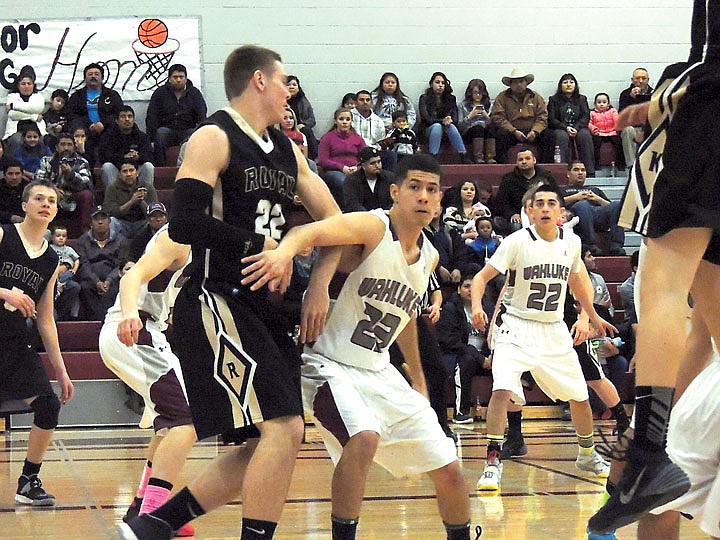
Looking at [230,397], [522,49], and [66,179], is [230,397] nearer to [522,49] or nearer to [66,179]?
[66,179]

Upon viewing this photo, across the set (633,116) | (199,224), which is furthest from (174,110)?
(633,116)

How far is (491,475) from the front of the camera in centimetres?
668

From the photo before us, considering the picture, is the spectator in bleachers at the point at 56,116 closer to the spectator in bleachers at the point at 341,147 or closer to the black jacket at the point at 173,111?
the black jacket at the point at 173,111

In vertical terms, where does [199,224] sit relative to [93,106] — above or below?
below

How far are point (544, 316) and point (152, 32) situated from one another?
9.61 metres

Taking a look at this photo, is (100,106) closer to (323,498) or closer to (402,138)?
(402,138)

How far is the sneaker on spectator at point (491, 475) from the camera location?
6.59 m

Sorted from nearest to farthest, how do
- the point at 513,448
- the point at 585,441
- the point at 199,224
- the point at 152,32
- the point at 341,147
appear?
the point at 199,224 → the point at 585,441 → the point at 513,448 → the point at 341,147 → the point at 152,32

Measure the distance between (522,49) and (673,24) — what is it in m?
2.34

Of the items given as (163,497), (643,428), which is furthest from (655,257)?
(163,497)

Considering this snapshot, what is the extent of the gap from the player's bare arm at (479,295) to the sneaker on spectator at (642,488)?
4.47 metres

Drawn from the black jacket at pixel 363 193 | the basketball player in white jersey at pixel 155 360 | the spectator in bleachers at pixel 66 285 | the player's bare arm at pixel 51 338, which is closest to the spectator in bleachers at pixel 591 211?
the black jacket at pixel 363 193

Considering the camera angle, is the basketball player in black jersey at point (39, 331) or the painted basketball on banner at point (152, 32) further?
the painted basketball on banner at point (152, 32)

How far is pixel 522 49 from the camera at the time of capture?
16188 mm
